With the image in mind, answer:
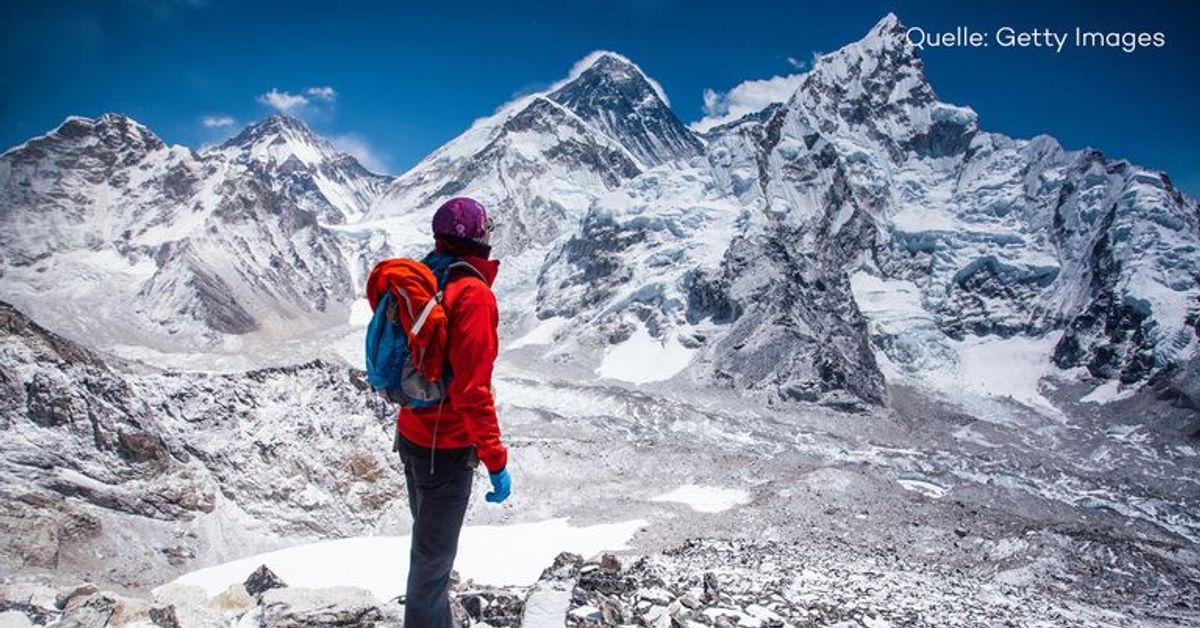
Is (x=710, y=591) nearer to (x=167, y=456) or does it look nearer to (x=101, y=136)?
(x=167, y=456)

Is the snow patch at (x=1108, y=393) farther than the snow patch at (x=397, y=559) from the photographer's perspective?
Yes

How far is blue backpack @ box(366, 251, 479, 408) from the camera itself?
4.88m

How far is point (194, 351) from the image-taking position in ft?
442

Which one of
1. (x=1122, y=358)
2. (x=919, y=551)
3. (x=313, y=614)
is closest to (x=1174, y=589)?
(x=919, y=551)

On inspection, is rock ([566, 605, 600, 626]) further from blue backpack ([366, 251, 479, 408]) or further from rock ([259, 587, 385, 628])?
blue backpack ([366, 251, 479, 408])

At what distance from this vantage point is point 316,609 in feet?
26.8

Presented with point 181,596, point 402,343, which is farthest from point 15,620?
point 402,343

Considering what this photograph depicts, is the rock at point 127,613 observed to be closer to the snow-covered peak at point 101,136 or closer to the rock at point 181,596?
the rock at point 181,596

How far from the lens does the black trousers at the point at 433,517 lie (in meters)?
5.20

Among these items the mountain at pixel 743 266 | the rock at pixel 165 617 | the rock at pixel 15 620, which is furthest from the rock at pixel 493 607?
the mountain at pixel 743 266

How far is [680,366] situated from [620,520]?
7741 centimetres

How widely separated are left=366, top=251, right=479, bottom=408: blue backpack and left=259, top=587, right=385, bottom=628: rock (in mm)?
4229

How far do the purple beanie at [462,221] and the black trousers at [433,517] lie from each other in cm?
158

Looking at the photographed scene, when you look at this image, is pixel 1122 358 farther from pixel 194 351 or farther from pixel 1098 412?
pixel 194 351
